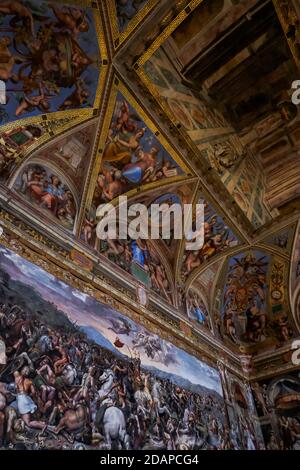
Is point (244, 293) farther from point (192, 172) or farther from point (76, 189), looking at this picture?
point (76, 189)

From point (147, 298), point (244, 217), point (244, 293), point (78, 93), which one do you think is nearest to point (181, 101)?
point (78, 93)

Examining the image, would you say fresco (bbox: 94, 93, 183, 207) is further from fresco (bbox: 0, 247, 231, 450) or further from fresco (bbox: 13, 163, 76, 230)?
fresco (bbox: 0, 247, 231, 450)

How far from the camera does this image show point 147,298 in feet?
31.8

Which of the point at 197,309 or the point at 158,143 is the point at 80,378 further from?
the point at 197,309

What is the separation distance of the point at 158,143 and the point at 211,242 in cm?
432

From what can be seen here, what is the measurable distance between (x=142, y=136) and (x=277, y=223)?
229 inches

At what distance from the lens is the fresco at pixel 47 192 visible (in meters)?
7.58

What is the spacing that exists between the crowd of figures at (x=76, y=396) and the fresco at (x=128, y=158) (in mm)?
3893

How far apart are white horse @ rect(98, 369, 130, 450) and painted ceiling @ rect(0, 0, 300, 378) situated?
234cm

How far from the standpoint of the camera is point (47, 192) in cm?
805

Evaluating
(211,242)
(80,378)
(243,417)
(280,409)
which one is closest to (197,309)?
(211,242)

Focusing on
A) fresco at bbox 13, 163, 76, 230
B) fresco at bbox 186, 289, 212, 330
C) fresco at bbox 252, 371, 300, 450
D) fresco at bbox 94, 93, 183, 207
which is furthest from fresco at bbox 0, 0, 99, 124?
fresco at bbox 252, 371, 300, 450
